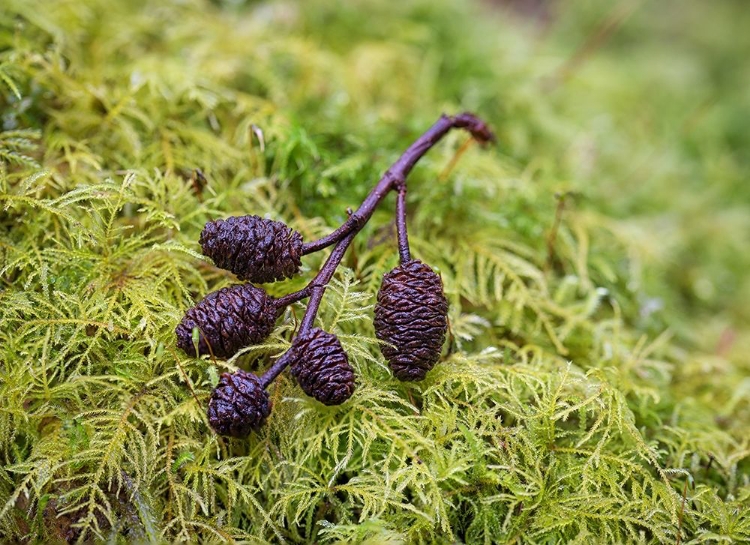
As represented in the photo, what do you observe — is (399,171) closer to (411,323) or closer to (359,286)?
(359,286)

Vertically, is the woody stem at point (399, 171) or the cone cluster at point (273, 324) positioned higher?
the woody stem at point (399, 171)

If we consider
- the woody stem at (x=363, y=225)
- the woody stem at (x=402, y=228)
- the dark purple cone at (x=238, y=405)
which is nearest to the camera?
the dark purple cone at (x=238, y=405)

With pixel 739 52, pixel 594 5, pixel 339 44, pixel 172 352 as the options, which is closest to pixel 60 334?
pixel 172 352

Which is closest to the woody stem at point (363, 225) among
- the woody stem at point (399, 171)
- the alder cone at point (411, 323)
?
the woody stem at point (399, 171)

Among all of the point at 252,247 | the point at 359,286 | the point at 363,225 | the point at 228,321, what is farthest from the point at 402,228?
the point at 228,321

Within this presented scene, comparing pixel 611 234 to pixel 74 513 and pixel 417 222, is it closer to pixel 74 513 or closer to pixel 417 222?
pixel 417 222

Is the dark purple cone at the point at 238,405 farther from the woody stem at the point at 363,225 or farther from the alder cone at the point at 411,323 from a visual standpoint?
the alder cone at the point at 411,323

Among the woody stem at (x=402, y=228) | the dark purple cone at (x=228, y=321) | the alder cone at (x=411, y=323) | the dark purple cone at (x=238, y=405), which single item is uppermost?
the woody stem at (x=402, y=228)
